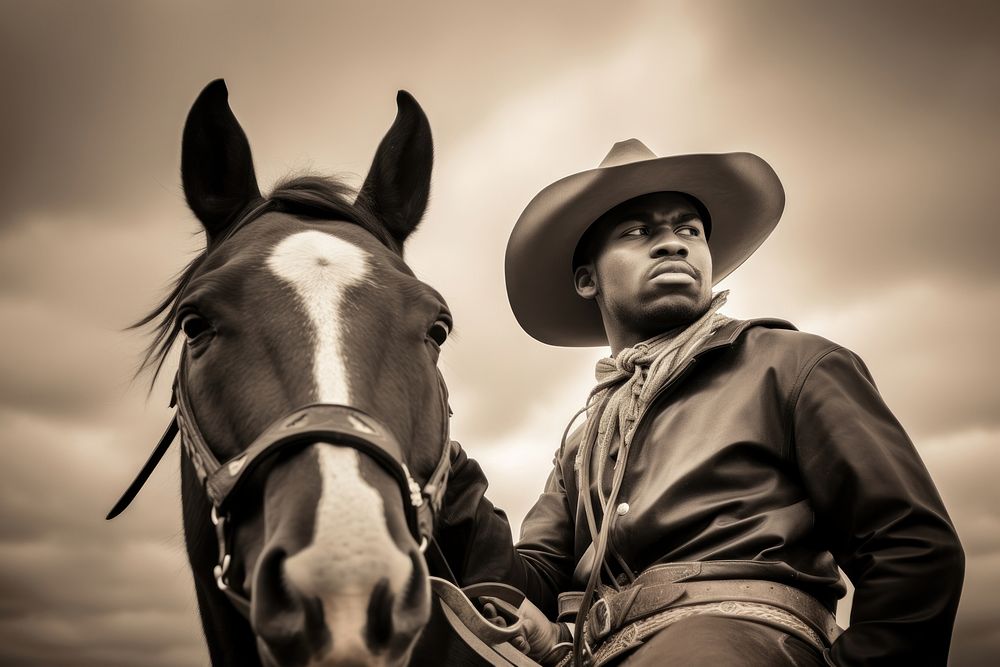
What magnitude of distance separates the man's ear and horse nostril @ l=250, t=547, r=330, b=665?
2.83 m

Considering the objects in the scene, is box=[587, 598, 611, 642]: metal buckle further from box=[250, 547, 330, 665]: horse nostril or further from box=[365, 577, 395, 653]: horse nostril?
box=[250, 547, 330, 665]: horse nostril

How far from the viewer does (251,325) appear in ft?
7.60

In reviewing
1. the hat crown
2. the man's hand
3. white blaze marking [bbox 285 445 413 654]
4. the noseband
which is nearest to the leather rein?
the noseband

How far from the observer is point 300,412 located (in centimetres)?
201

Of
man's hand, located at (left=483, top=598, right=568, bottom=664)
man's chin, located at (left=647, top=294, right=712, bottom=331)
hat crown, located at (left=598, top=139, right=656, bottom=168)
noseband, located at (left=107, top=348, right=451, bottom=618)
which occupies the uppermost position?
hat crown, located at (left=598, top=139, right=656, bottom=168)

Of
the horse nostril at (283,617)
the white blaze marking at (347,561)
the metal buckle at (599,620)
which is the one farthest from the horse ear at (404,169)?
the horse nostril at (283,617)

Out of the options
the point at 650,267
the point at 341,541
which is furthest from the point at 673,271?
the point at 341,541

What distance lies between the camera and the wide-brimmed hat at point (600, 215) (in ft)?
13.3

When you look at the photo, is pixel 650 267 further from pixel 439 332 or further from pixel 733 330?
pixel 439 332

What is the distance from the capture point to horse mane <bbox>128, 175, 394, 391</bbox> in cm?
307

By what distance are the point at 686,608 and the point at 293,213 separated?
2.05m

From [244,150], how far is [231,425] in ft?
4.80

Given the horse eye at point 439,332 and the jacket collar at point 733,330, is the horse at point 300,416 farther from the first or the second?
the jacket collar at point 733,330

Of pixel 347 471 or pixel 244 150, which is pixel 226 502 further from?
pixel 244 150
